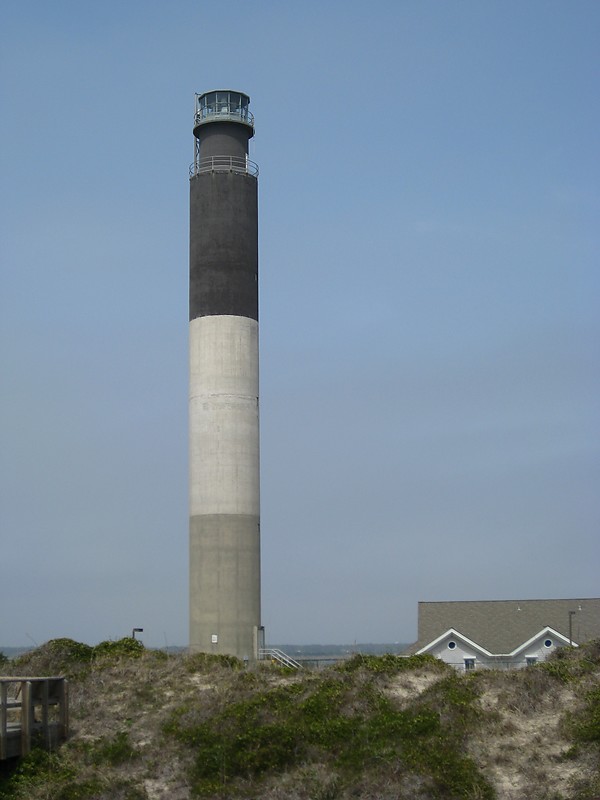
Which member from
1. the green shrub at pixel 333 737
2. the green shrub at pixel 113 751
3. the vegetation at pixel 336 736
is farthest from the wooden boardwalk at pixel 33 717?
the green shrub at pixel 333 737

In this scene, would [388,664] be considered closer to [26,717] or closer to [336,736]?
[336,736]

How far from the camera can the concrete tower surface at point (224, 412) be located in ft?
174

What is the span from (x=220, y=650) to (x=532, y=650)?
70.7 feet

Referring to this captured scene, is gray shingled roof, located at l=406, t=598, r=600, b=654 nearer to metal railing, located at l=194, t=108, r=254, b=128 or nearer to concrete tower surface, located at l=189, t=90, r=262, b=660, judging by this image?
concrete tower surface, located at l=189, t=90, r=262, b=660

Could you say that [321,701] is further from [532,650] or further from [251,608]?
[532,650]

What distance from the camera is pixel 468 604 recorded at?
234 feet

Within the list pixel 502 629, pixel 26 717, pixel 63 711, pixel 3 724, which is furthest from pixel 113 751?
pixel 502 629

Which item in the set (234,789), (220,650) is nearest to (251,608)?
(220,650)

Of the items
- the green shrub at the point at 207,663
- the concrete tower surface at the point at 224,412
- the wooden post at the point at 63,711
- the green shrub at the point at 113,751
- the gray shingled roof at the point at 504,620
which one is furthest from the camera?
the gray shingled roof at the point at 504,620

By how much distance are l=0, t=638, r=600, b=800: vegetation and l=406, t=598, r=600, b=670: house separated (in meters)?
24.5

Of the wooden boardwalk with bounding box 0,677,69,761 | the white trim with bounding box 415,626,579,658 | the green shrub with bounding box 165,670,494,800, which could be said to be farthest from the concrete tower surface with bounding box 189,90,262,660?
the white trim with bounding box 415,626,579,658

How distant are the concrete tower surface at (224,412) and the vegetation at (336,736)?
39.3 ft

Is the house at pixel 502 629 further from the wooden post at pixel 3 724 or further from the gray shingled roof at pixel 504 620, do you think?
the wooden post at pixel 3 724

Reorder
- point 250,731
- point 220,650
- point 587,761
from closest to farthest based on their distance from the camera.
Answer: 1. point 587,761
2. point 250,731
3. point 220,650
